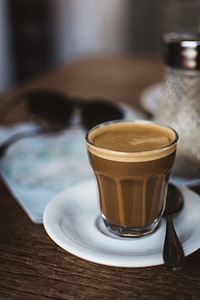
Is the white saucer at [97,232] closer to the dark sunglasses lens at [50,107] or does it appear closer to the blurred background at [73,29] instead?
the dark sunglasses lens at [50,107]

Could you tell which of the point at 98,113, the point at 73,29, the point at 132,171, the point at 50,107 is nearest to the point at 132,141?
the point at 132,171

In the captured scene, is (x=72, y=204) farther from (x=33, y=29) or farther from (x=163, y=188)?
(x=33, y=29)

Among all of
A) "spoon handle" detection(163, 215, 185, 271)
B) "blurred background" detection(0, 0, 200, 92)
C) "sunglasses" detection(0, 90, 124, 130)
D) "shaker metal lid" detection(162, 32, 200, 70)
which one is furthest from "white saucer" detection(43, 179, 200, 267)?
"blurred background" detection(0, 0, 200, 92)

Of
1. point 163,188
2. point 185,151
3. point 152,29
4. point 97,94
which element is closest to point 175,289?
point 163,188

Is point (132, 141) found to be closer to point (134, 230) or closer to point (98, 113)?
point (134, 230)

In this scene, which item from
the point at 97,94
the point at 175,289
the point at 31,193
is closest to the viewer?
the point at 175,289

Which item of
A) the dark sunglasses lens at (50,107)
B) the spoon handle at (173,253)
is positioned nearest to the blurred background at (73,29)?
the dark sunglasses lens at (50,107)

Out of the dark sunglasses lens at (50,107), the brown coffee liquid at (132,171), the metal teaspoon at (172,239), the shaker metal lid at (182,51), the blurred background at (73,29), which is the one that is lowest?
the blurred background at (73,29)

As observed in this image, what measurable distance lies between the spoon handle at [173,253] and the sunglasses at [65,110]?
1.47 ft

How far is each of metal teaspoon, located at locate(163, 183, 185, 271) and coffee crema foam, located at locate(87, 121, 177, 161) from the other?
89 mm

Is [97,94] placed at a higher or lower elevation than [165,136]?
lower

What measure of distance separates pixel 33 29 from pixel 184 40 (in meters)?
2.66

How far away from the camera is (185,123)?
69 centimetres

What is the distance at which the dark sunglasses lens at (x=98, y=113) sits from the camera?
2.99 feet
